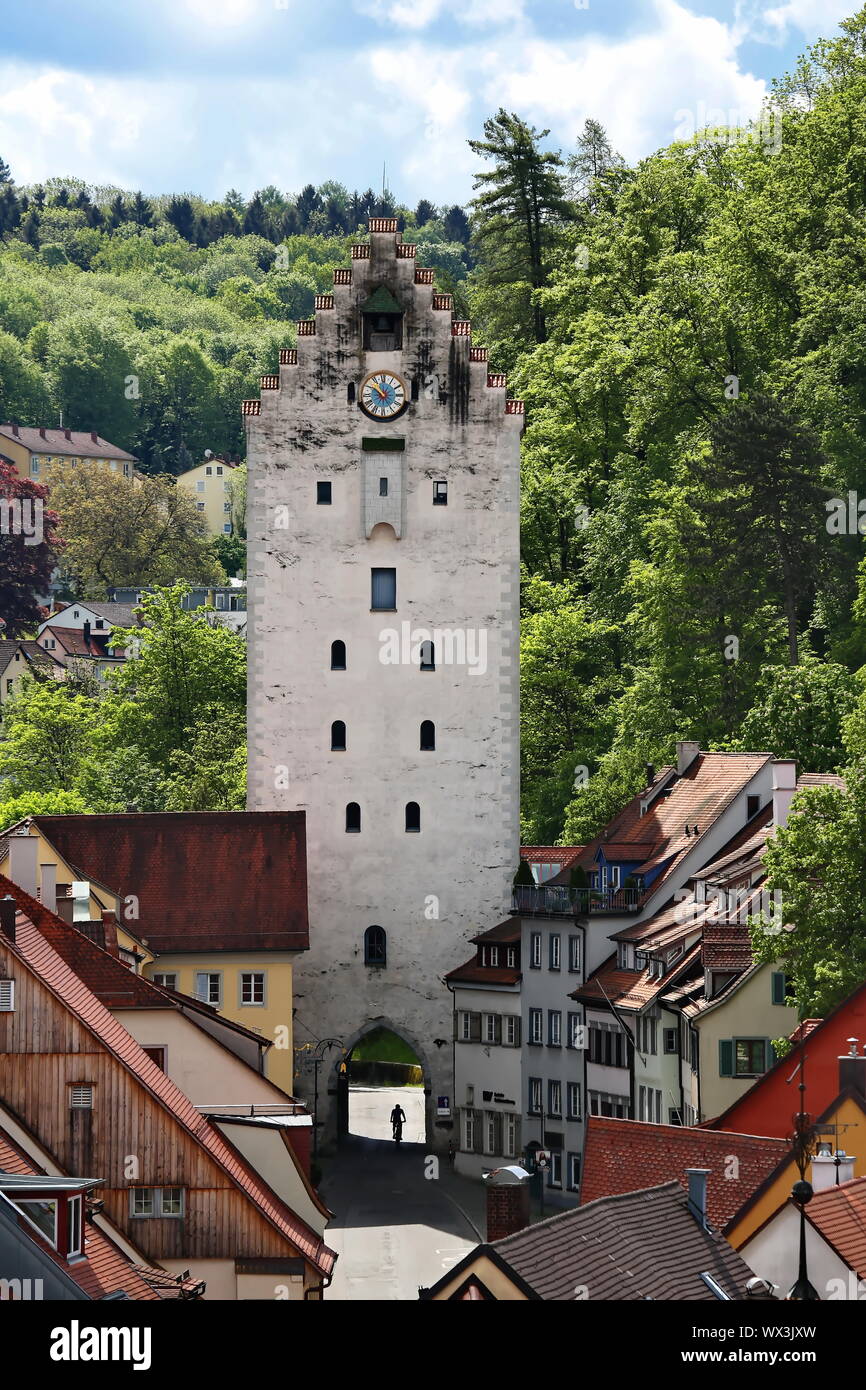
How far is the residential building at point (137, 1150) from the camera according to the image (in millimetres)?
35875

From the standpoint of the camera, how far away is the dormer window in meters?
74.0

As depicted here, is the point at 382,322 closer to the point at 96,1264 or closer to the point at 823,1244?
the point at 823,1244

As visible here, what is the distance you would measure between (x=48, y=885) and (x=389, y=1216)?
11.9 m

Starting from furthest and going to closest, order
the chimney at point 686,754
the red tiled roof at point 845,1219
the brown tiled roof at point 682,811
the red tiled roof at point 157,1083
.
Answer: the chimney at point 686,754 < the brown tiled roof at point 682,811 < the red tiled roof at point 157,1083 < the red tiled roof at point 845,1219

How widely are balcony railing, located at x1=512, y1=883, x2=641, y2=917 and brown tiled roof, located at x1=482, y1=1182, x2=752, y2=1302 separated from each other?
3441cm

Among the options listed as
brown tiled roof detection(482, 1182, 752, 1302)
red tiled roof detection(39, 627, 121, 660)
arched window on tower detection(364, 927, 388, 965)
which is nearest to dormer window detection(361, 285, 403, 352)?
arched window on tower detection(364, 927, 388, 965)

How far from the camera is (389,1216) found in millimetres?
61000

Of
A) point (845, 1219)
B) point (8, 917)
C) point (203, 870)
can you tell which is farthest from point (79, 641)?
point (845, 1219)

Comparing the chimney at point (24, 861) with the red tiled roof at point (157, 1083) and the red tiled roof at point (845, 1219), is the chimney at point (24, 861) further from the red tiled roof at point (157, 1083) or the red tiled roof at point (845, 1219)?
the red tiled roof at point (845, 1219)

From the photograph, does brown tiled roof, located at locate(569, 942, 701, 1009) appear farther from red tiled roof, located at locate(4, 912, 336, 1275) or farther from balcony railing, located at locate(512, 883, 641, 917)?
red tiled roof, located at locate(4, 912, 336, 1275)

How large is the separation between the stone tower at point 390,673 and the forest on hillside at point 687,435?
27.6 feet

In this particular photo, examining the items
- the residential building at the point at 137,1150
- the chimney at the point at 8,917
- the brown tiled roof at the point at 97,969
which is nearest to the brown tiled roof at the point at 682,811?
the brown tiled roof at the point at 97,969

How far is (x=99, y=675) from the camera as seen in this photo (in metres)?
158

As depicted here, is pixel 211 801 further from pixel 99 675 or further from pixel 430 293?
pixel 99 675
